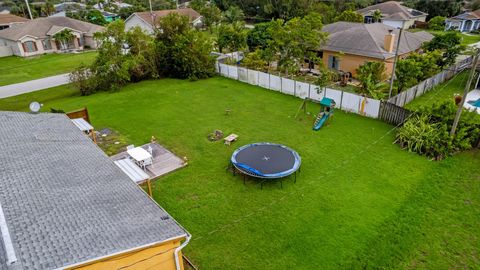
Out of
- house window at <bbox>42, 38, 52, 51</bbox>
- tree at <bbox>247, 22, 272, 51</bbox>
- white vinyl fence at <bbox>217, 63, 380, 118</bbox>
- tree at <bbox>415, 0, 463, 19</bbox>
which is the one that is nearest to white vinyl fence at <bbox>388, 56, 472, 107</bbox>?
white vinyl fence at <bbox>217, 63, 380, 118</bbox>

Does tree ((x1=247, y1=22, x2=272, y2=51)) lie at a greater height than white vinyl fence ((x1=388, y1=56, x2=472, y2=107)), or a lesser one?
greater

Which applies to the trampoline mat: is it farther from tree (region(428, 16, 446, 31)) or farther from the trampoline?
tree (region(428, 16, 446, 31))

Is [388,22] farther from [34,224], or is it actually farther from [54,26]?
[34,224]

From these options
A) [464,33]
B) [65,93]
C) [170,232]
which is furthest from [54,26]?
[464,33]

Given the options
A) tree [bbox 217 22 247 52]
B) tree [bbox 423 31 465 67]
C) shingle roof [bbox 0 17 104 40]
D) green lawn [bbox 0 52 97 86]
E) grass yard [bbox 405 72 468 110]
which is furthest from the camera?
shingle roof [bbox 0 17 104 40]

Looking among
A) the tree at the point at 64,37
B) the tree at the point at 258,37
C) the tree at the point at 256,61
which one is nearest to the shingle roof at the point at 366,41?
the tree at the point at 256,61

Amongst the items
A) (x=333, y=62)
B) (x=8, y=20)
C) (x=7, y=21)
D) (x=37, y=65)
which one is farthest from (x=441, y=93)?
(x=8, y=20)
